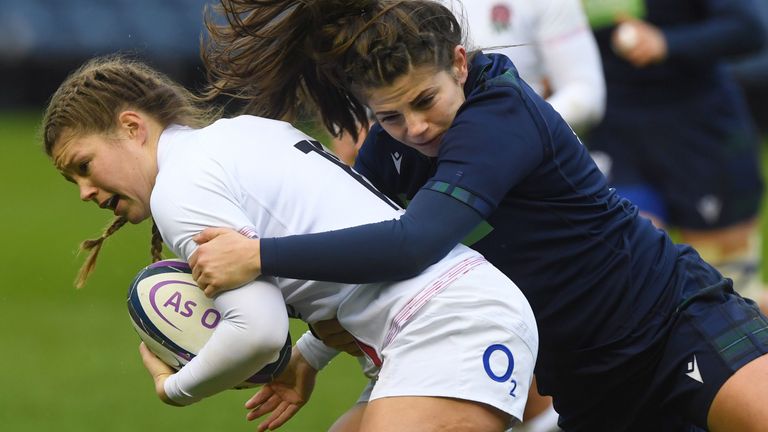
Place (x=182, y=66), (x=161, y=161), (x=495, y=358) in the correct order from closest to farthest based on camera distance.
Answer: (x=495, y=358) → (x=161, y=161) → (x=182, y=66)

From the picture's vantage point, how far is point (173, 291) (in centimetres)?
346

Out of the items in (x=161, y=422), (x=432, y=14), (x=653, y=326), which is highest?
(x=432, y=14)

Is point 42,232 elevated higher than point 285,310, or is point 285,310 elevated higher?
point 285,310

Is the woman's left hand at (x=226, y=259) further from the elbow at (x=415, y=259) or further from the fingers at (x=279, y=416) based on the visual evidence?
the fingers at (x=279, y=416)

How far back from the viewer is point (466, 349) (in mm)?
3264

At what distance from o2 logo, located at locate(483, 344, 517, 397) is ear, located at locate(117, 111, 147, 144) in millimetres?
1053

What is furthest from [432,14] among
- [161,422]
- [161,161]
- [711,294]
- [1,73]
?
[1,73]

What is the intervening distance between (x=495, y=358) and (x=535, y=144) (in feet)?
1.81

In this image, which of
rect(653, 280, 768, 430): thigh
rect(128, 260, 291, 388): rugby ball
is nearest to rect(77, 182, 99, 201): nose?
rect(128, 260, 291, 388): rugby ball

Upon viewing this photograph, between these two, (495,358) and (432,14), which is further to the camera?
(432,14)

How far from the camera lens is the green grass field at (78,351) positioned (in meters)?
5.77

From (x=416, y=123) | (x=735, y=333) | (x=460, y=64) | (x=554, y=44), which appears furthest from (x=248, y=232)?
(x=554, y=44)

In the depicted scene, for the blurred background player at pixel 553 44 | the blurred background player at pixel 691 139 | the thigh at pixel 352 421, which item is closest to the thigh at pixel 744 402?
the thigh at pixel 352 421

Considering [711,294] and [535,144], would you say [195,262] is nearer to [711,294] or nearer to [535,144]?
[535,144]
